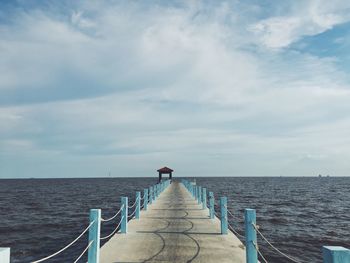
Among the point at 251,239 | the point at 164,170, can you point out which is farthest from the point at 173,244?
the point at 164,170

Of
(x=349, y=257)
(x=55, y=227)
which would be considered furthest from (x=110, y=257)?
(x=55, y=227)

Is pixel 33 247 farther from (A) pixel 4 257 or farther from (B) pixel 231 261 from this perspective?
(A) pixel 4 257

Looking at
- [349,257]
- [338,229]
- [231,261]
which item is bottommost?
[338,229]

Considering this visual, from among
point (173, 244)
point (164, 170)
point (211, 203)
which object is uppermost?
point (164, 170)

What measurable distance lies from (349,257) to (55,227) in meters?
22.4

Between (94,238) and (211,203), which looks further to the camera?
(211,203)

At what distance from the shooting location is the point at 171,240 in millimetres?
9047

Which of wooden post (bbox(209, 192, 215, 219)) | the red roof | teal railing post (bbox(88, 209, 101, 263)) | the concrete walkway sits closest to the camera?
teal railing post (bbox(88, 209, 101, 263))

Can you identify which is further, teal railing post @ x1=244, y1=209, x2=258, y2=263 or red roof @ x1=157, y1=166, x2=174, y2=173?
red roof @ x1=157, y1=166, x2=174, y2=173

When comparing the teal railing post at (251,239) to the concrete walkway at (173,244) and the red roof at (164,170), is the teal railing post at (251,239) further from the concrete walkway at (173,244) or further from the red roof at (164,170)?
the red roof at (164,170)

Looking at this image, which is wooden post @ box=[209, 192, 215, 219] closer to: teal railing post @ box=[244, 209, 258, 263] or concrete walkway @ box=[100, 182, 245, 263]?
concrete walkway @ box=[100, 182, 245, 263]

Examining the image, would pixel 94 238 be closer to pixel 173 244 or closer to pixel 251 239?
pixel 173 244

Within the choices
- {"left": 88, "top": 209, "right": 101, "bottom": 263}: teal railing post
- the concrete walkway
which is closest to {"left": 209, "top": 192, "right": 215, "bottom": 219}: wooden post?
the concrete walkway

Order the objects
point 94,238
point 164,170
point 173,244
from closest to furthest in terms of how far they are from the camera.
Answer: point 94,238, point 173,244, point 164,170
